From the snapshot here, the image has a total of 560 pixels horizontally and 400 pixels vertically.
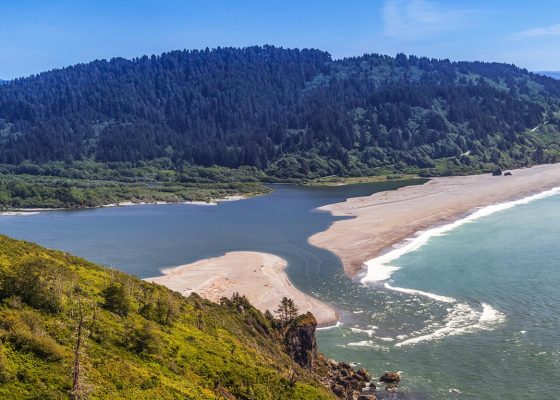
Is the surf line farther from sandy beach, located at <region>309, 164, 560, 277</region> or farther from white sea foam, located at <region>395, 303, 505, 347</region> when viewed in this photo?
sandy beach, located at <region>309, 164, 560, 277</region>

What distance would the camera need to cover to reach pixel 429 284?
3280 inches

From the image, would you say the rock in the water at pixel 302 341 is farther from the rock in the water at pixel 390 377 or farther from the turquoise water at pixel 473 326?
the turquoise water at pixel 473 326

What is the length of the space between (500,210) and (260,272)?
8102 cm

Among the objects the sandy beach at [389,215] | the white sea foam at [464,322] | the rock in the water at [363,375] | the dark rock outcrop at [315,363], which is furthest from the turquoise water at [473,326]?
the sandy beach at [389,215]

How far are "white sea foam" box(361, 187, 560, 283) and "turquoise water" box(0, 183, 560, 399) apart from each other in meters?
1.99

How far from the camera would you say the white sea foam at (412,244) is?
3538 inches

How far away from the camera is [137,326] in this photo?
42281mm

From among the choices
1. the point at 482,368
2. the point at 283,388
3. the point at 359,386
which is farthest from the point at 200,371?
the point at 482,368

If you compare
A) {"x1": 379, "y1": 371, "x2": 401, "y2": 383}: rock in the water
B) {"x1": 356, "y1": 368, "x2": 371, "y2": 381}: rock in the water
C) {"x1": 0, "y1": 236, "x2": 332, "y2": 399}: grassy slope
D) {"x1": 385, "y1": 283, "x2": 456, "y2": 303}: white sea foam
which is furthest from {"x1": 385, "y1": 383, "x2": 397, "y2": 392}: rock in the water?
{"x1": 385, "y1": 283, "x2": 456, "y2": 303}: white sea foam

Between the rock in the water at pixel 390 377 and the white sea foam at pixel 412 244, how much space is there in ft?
105

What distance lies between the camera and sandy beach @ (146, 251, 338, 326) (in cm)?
7756

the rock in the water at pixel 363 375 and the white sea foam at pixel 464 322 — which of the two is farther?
the white sea foam at pixel 464 322

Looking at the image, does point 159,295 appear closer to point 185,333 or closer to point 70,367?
point 185,333

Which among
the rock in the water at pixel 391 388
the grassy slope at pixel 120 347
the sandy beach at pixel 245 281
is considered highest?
the grassy slope at pixel 120 347
